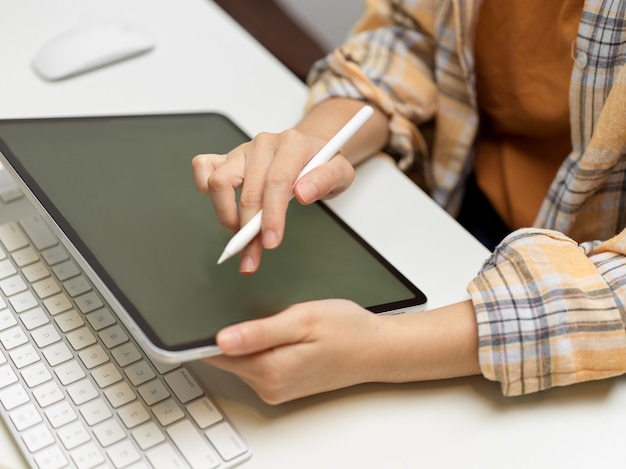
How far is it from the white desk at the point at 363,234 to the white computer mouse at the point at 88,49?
0.01m

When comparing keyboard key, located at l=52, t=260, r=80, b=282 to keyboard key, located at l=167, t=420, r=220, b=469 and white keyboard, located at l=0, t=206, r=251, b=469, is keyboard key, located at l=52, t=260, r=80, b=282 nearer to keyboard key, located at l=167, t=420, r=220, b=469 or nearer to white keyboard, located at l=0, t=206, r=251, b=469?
white keyboard, located at l=0, t=206, r=251, b=469

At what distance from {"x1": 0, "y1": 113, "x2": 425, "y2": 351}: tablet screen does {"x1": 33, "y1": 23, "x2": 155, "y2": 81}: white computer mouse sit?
0.17 metres

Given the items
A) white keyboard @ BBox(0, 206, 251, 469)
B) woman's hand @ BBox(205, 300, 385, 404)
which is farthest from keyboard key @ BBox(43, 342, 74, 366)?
woman's hand @ BBox(205, 300, 385, 404)

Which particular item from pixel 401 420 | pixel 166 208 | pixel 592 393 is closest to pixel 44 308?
pixel 166 208

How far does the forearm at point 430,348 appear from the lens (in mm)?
527

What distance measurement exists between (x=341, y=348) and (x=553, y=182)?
336 mm

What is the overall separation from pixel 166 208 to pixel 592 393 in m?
0.35

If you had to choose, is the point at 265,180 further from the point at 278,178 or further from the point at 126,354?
the point at 126,354

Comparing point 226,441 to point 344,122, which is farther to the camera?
point 344,122

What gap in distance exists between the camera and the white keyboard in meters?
0.47

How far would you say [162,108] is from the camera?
78 cm

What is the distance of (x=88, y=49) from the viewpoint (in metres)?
0.81

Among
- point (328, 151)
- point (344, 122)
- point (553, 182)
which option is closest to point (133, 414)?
point (328, 151)

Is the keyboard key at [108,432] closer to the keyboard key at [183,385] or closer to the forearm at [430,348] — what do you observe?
the keyboard key at [183,385]
